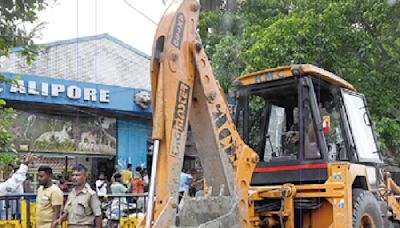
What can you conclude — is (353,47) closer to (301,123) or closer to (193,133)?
(301,123)

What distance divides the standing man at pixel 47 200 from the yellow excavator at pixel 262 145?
1977mm

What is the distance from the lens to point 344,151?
20.3ft

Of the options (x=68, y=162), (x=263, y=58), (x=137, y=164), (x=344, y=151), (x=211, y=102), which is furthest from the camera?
(x=137, y=164)

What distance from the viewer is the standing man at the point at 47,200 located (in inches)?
251

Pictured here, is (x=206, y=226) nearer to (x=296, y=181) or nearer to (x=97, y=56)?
(x=296, y=181)

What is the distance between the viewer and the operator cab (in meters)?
5.82

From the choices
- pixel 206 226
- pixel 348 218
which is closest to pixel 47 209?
pixel 206 226

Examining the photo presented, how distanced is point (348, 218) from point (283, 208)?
0.66 m

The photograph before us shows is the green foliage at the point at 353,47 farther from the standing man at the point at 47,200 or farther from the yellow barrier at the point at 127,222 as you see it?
the standing man at the point at 47,200

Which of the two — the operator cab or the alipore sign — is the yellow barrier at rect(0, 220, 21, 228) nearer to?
the operator cab

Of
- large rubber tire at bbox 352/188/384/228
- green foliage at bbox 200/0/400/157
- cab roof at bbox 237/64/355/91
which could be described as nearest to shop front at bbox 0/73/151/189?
green foliage at bbox 200/0/400/157


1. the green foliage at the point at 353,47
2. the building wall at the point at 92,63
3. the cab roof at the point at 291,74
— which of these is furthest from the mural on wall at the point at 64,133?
the cab roof at the point at 291,74

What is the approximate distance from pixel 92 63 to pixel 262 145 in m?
11.0

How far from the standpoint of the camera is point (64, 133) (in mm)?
15328
